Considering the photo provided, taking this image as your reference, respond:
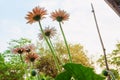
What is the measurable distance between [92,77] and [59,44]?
102ft

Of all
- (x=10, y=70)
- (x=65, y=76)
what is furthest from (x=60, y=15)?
(x=10, y=70)

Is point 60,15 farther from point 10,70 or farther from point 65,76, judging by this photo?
point 10,70

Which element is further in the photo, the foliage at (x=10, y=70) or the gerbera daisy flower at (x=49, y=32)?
the foliage at (x=10, y=70)

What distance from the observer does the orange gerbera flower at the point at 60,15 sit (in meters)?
4.84

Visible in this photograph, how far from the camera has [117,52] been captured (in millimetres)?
25625

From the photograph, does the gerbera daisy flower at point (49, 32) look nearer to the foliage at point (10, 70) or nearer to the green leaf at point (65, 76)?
the green leaf at point (65, 76)

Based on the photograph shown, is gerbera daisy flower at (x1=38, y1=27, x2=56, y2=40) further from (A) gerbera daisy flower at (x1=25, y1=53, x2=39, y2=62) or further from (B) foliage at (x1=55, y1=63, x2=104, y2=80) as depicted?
(B) foliage at (x1=55, y1=63, x2=104, y2=80)

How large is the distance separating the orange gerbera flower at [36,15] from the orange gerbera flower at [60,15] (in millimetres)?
135

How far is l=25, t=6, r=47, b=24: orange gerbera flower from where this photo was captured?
466 cm

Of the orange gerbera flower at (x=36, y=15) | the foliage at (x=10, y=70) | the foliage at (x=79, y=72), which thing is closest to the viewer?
the foliage at (x=79, y=72)

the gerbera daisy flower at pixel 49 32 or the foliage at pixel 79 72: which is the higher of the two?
the gerbera daisy flower at pixel 49 32

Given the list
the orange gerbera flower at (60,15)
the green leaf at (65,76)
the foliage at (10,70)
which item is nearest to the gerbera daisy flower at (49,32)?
the orange gerbera flower at (60,15)

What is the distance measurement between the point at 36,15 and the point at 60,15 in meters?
0.49

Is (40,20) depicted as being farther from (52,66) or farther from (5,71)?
(52,66)
